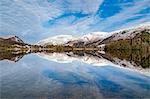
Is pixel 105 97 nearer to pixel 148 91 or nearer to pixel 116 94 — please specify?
pixel 116 94

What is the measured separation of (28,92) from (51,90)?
1762mm

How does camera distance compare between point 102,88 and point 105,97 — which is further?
point 102,88

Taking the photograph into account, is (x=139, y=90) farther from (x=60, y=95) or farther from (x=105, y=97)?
(x=60, y=95)

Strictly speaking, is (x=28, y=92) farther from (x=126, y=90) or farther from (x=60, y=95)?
(x=126, y=90)

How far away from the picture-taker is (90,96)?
21.1m

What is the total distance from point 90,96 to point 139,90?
4639mm

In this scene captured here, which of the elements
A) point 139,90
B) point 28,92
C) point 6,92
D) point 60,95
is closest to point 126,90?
point 139,90

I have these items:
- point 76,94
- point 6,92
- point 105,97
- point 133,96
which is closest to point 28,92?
point 6,92

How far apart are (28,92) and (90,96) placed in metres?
4.55

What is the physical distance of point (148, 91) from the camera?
23156 mm

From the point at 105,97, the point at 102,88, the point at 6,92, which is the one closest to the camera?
the point at 105,97

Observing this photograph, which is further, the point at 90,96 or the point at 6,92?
the point at 6,92

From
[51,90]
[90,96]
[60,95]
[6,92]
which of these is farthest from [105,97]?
[6,92]

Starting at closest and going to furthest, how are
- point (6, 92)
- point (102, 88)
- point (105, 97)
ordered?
point (105, 97)
point (6, 92)
point (102, 88)
